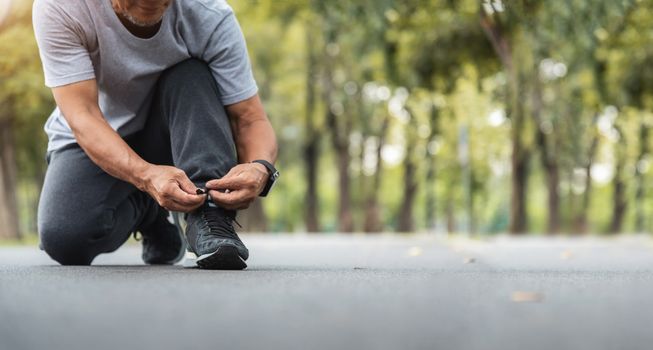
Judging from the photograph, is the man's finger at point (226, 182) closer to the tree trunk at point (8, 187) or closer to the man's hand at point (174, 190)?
the man's hand at point (174, 190)

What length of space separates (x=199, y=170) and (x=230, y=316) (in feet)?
5.74

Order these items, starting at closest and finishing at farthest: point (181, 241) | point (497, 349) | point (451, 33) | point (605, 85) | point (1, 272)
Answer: point (497, 349) < point (1, 272) < point (181, 241) < point (451, 33) < point (605, 85)

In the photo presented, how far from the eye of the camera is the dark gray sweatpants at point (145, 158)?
4316 mm

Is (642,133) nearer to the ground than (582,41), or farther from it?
nearer to the ground

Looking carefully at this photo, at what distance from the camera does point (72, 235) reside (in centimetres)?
466

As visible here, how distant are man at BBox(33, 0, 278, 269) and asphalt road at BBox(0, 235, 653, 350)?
439 millimetres

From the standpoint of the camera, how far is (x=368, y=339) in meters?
2.17

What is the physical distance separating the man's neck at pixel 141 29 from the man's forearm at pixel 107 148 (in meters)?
0.37

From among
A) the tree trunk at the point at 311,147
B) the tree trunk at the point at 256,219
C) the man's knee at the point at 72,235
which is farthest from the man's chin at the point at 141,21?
the tree trunk at the point at 256,219

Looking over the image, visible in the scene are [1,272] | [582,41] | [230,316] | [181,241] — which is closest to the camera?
[230,316]

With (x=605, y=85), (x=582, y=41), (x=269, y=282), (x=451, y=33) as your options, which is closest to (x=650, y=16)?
(x=605, y=85)

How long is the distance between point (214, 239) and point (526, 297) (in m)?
1.44

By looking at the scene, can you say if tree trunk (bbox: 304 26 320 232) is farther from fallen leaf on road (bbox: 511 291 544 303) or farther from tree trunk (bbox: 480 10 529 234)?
fallen leaf on road (bbox: 511 291 544 303)

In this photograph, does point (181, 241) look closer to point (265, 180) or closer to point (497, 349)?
point (265, 180)
